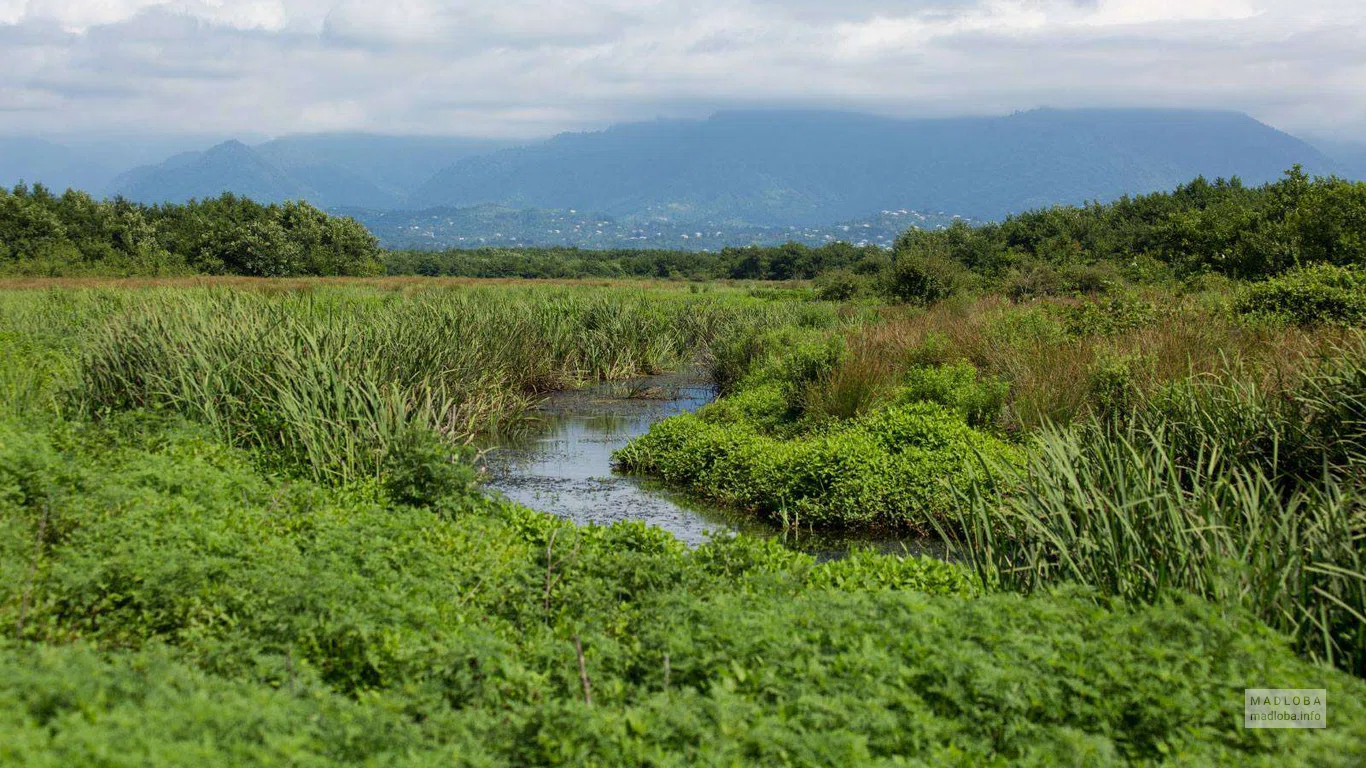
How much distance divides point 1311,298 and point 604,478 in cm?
1147

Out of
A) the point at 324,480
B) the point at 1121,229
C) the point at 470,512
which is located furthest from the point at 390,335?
the point at 1121,229

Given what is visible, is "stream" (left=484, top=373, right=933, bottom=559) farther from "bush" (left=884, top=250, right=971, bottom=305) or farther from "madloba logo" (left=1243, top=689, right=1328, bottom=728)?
"bush" (left=884, top=250, right=971, bottom=305)

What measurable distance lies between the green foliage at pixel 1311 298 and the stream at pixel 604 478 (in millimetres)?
8977

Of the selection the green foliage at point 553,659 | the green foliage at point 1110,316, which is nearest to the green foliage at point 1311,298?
the green foliage at point 1110,316

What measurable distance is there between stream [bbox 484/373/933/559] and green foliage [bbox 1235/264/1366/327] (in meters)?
8.98

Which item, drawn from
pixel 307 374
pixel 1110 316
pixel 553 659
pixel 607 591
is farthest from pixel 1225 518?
pixel 1110 316

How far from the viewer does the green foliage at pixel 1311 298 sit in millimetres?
14117

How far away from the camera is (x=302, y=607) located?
4.98m

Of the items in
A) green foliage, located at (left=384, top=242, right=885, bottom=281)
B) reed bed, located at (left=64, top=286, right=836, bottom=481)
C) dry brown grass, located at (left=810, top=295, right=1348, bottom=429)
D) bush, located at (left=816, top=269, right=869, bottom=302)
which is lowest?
green foliage, located at (left=384, top=242, right=885, bottom=281)

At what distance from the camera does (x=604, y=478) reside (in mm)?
12242

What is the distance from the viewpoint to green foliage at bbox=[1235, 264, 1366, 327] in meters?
14.1

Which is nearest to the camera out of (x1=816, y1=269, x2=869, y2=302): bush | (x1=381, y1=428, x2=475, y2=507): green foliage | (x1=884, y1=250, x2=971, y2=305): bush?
(x1=381, y1=428, x2=475, y2=507): green foliage

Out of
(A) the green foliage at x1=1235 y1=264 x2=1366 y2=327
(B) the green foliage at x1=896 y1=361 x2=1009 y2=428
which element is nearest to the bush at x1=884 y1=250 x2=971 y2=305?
(A) the green foliage at x1=1235 y1=264 x2=1366 y2=327

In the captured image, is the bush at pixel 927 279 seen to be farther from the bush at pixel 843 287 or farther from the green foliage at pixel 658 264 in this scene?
the green foliage at pixel 658 264
